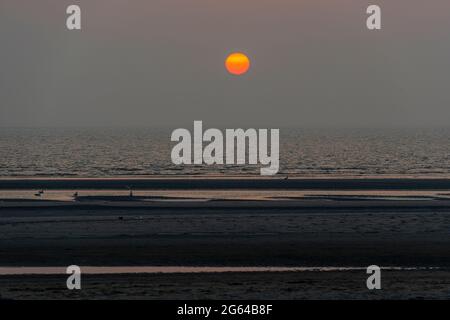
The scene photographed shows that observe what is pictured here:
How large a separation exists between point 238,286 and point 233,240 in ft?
36.3

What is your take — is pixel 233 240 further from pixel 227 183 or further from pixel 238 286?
pixel 227 183

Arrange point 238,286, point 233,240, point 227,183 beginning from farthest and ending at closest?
point 227,183 < point 233,240 < point 238,286

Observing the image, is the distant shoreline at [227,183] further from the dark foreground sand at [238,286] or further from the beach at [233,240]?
the dark foreground sand at [238,286]

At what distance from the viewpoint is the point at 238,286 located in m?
28.6

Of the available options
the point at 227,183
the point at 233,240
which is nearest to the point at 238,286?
the point at 233,240

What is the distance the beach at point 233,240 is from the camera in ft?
93.6

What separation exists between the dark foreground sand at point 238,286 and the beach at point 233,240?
3 centimetres

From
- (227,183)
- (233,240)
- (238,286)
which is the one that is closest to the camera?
(238,286)

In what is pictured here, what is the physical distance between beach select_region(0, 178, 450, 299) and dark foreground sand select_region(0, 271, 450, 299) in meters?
0.03

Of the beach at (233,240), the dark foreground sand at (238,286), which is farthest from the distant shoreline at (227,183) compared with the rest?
the dark foreground sand at (238,286)

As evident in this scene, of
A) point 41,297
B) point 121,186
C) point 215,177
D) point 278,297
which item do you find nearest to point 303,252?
point 278,297

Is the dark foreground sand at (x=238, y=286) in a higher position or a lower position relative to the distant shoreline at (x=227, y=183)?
lower

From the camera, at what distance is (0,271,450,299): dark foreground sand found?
2702 cm

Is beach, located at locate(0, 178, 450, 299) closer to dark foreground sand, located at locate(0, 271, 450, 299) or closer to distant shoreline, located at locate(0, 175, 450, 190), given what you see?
dark foreground sand, located at locate(0, 271, 450, 299)
